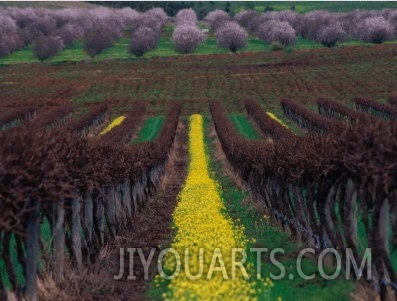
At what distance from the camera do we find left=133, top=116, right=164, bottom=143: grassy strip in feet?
190

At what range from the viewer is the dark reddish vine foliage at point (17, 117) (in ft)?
212

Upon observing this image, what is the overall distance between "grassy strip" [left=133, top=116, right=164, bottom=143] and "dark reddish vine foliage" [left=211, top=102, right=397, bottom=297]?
35.8 meters

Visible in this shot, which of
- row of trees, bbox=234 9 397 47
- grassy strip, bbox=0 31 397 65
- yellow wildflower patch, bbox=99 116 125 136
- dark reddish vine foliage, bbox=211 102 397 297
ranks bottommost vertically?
grassy strip, bbox=0 31 397 65

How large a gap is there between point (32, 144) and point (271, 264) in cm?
731

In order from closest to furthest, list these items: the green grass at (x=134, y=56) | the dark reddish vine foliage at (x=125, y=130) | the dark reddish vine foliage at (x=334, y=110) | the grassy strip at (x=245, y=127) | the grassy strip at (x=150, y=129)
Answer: the dark reddish vine foliage at (x=125, y=130), the grassy strip at (x=150, y=129), the grassy strip at (x=245, y=127), the dark reddish vine foliage at (x=334, y=110), the green grass at (x=134, y=56)

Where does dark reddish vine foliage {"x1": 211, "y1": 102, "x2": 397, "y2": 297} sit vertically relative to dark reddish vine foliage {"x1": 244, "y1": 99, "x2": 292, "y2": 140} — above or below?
above

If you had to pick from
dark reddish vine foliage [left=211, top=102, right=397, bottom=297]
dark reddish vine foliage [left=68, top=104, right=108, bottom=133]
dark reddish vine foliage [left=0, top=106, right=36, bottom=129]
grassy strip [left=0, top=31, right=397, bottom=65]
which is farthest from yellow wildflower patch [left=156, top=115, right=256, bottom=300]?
grassy strip [left=0, top=31, right=397, bottom=65]

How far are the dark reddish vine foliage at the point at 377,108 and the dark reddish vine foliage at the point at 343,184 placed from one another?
1523 inches

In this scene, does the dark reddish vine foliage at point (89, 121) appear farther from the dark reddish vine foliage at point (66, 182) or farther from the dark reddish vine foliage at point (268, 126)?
the dark reddish vine foliage at point (66, 182)

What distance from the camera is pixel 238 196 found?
97.3 ft

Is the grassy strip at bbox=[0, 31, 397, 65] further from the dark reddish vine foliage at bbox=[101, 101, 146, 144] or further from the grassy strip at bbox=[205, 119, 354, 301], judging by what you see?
the grassy strip at bbox=[205, 119, 354, 301]

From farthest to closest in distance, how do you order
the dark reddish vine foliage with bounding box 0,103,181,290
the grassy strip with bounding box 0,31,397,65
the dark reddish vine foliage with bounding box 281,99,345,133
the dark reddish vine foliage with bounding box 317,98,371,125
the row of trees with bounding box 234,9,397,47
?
the row of trees with bounding box 234,9,397,47 → the grassy strip with bounding box 0,31,397,65 → the dark reddish vine foliage with bounding box 317,98,371,125 → the dark reddish vine foliage with bounding box 281,99,345,133 → the dark reddish vine foliage with bounding box 0,103,181,290

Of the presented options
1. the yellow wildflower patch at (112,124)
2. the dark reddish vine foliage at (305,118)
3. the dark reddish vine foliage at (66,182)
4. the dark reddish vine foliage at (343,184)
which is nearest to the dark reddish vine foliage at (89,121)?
the yellow wildflower patch at (112,124)

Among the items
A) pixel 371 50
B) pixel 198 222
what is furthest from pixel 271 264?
pixel 371 50
